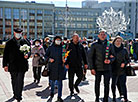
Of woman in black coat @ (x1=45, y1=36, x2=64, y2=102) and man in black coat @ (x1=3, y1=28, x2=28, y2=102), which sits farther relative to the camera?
woman in black coat @ (x1=45, y1=36, x2=64, y2=102)

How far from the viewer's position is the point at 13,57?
609cm

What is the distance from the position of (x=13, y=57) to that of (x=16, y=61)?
0.43 ft

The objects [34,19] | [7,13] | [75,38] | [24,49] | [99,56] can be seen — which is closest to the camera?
[24,49]

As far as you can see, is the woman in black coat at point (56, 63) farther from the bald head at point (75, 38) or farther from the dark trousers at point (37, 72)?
the dark trousers at point (37, 72)

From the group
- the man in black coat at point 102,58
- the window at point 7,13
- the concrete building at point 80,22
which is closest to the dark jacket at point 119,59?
the man in black coat at point 102,58

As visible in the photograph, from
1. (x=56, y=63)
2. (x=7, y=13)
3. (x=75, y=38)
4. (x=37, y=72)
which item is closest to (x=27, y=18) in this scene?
(x=7, y=13)

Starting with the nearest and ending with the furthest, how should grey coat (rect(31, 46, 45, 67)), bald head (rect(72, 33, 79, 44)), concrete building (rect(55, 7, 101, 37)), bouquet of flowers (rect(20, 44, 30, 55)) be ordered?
bouquet of flowers (rect(20, 44, 30, 55))
bald head (rect(72, 33, 79, 44))
grey coat (rect(31, 46, 45, 67))
concrete building (rect(55, 7, 101, 37))

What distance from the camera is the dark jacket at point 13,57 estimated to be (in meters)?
6.09

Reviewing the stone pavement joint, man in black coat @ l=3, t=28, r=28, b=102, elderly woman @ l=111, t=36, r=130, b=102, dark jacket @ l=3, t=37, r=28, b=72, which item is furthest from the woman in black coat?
elderly woman @ l=111, t=36, r=130, b=102

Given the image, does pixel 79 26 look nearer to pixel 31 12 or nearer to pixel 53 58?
pixel 31 12

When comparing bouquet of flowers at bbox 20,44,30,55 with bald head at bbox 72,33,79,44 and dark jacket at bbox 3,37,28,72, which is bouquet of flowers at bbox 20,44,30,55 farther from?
bald head at bbox 72,33,79,44

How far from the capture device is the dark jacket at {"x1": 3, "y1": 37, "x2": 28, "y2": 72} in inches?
240

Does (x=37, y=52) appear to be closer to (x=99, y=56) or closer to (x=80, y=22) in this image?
(x=99, y=56)

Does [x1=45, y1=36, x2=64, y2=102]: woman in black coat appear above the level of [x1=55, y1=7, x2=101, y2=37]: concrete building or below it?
below
